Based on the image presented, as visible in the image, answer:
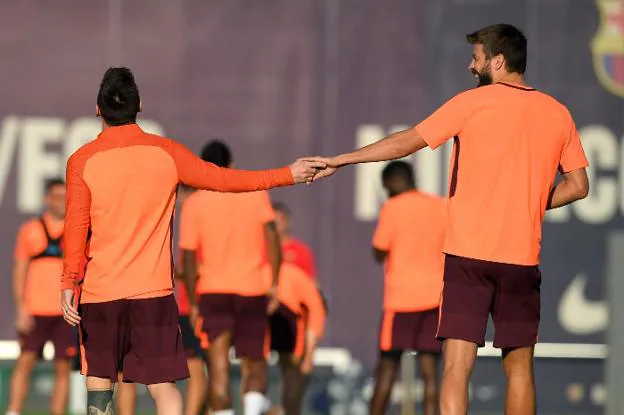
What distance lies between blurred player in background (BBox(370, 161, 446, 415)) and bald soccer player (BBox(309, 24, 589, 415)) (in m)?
3.76

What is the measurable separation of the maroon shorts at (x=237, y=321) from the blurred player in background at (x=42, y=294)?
6.41 feet

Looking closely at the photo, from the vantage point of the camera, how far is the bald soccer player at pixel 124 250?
720 centimetres

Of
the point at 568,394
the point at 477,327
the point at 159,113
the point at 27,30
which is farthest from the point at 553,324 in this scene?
the point at 477,327

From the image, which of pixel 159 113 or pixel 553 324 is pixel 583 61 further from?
pixel 159 113

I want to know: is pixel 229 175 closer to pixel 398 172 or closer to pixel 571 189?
pixel 571 189

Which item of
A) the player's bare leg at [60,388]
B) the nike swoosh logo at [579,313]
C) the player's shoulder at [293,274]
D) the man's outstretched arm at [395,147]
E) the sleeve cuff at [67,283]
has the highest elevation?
the man's outstretched arm at [395,147]

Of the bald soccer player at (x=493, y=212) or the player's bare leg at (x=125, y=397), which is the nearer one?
the bald soccer player at (x=493, y=212)

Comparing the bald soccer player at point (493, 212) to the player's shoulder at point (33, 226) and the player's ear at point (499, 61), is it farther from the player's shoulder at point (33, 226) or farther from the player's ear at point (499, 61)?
the player's shoulder at point (33, 226)

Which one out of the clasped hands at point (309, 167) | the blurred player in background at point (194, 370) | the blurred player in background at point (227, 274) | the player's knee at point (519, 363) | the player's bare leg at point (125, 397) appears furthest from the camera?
the blurred player in background at point (194, 370)

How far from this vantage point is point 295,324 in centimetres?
1249

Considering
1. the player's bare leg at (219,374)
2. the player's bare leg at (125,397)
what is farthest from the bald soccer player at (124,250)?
the player's bare leg at (219,374)

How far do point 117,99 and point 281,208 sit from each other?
5933 millimetres

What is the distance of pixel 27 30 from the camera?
44.0 feet

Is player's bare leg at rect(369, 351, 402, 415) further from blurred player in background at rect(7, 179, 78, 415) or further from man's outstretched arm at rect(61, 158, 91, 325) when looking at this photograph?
man's outstretched arm at rect(61, 158, 91, 325)
